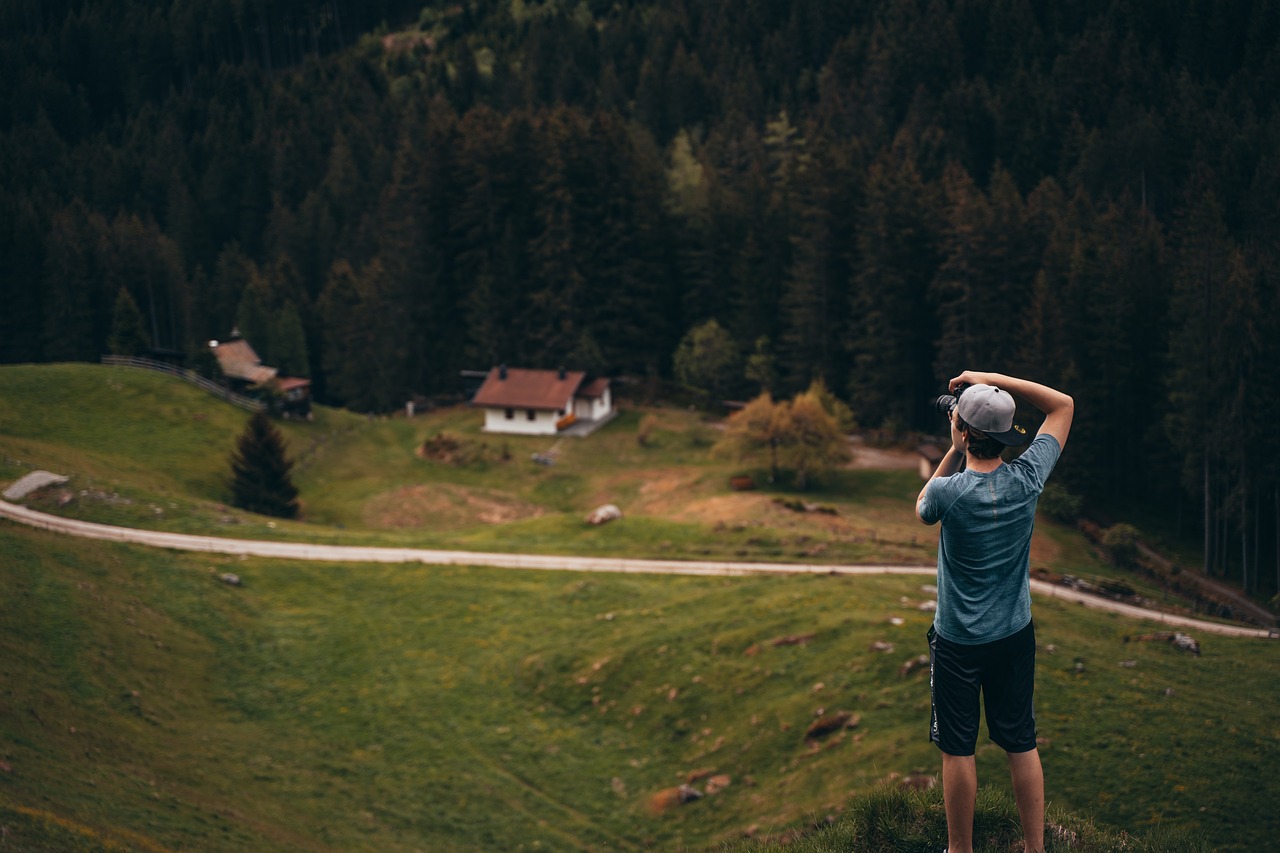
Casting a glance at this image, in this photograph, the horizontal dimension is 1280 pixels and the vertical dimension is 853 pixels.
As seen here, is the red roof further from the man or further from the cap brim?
the cap brim

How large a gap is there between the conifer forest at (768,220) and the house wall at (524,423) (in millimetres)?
9483

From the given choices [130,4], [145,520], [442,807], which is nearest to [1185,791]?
[442,807]

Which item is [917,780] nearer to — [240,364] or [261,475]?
[261,475]

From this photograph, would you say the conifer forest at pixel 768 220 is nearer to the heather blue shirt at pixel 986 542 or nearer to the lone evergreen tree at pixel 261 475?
the lone evergreen tree at pixel 261 475

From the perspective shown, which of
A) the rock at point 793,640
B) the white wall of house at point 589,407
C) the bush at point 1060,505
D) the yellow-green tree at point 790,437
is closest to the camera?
the rock at point 793,640

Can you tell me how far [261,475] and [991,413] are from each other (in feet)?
209

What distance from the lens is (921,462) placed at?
244 ft

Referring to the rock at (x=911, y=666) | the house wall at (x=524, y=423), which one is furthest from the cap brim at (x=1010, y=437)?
the house wall at (x=524, y=423)

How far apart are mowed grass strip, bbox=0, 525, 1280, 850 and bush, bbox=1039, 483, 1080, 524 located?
89.1 feet

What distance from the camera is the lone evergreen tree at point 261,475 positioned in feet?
219

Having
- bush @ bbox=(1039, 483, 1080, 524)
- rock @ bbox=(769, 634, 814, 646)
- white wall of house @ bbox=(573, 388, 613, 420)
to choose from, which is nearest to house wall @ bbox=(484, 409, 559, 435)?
white wall of house @ bbox=(573, 388, 613, 420)

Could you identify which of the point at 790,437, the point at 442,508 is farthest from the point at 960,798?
the point at 442,508

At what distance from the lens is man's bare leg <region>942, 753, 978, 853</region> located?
9.48 metres

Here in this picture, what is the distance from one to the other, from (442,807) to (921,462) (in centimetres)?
5202
